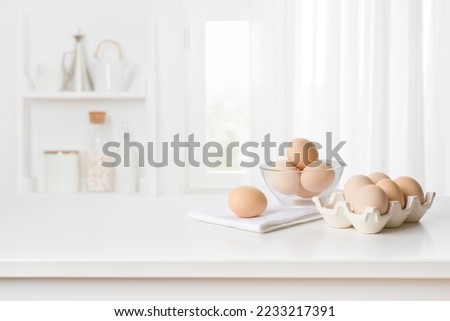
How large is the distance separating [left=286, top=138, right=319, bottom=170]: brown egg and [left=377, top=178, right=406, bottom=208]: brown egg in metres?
0.16

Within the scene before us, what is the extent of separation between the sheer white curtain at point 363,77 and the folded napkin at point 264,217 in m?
1.43

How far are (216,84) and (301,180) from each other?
1667 mm

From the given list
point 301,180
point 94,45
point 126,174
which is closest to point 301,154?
point 301,180

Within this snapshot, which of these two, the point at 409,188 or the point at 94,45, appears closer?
the point at 409,188

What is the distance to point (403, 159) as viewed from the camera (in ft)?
8.39

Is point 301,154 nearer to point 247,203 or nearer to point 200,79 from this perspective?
point 247,203

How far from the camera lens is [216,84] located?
2744 mm

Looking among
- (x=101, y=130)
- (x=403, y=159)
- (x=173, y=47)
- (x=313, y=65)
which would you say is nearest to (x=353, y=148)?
(x=403, y=159)

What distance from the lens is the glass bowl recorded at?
1.12 m

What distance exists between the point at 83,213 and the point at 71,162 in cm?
151

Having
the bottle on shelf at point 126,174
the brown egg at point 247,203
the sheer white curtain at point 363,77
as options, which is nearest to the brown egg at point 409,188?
the brown egg at point 247,203

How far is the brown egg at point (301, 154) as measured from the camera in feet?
3.81

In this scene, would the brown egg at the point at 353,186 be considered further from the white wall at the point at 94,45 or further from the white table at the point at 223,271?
the white wall at the point at 94,45
